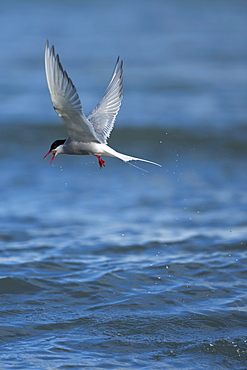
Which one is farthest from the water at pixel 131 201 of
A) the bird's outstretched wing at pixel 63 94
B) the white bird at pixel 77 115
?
the bird's outstretched wing at pixel 63 94

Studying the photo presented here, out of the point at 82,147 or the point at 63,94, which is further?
the point at 82,147

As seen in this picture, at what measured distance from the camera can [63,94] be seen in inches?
207

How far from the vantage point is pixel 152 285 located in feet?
25.1

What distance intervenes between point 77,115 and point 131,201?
5.72 meters

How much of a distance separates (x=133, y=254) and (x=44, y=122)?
6850 millimetres

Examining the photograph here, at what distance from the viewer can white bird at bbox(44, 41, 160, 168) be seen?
5.19m

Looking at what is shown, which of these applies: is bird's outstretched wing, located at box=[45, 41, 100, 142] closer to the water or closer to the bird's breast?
the bird's breast

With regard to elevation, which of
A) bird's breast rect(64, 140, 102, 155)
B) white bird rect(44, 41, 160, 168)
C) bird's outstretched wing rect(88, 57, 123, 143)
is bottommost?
bird's breast rect(64, 140, 102, 155)

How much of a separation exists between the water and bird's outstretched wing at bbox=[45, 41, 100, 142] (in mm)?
2139

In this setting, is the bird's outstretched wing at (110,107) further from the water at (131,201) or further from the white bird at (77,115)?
the water at (131,201)

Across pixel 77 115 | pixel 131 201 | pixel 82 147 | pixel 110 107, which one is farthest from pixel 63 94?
pixel 131 201

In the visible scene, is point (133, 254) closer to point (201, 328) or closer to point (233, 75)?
point (201, 328)

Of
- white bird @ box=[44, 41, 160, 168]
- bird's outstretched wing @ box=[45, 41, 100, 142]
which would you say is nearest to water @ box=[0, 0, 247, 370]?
white bird @ box=[44, 41, 160, 168]

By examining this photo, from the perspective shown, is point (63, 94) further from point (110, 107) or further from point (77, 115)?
point (110, 107)
